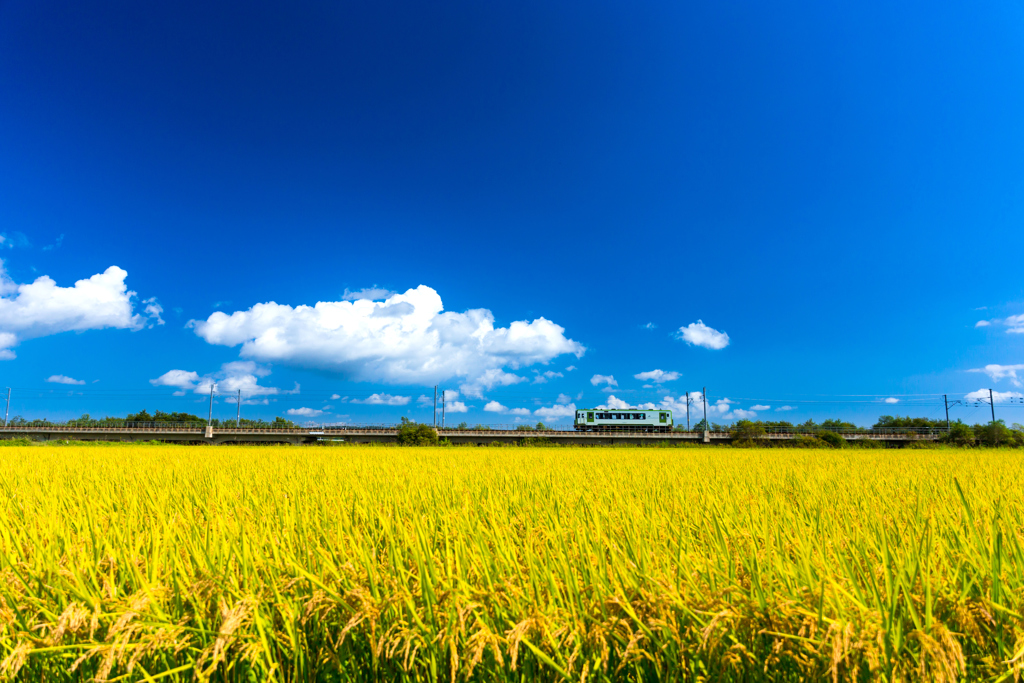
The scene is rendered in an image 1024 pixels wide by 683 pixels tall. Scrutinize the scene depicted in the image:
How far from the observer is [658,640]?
119 cm

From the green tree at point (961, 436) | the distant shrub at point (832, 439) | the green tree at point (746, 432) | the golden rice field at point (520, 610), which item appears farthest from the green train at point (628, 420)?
the golden rice field at point (520, 610)

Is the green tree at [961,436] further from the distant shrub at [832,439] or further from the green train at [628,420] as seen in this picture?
the green train at [628,420]

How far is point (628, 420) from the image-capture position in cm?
5553

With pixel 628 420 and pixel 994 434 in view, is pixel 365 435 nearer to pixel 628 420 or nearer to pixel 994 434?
pixel 628 420

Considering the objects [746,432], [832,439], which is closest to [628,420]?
[746,432]

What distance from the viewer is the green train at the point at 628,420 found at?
55.4 metres

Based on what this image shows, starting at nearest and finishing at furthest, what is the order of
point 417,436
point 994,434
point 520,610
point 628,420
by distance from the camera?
point 520,610, point 994,434, point 417,436, point 628,420

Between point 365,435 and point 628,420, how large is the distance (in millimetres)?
33009

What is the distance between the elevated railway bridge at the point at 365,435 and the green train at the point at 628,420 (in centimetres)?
65

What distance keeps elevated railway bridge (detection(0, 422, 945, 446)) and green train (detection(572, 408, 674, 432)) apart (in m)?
0.65

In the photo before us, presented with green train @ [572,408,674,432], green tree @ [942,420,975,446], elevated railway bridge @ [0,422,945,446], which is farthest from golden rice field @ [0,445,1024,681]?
green tree @ [942,420,975,446]

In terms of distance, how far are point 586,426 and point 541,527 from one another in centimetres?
5601

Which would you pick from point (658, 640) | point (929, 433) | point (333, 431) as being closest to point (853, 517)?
point (658, 640)

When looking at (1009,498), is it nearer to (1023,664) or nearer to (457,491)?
(1023,664)
